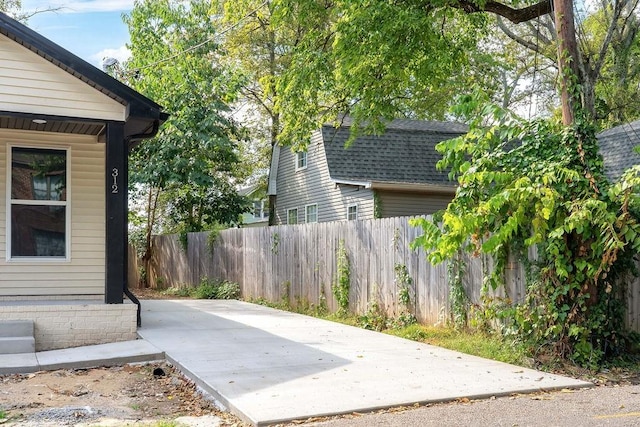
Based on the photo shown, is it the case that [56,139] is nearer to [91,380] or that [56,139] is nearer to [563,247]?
[91,380]

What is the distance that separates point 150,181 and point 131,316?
13234mm

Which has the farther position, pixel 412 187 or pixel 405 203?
pixel 405 203

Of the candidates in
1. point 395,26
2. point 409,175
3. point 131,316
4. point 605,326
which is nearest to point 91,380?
point 131,316

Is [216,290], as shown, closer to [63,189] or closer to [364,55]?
[364,55]

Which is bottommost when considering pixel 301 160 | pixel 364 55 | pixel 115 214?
pixel 115 214

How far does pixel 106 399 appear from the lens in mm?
6609

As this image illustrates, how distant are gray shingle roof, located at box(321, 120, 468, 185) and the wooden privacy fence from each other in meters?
4.78

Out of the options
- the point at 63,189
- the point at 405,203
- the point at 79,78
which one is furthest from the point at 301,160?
the point at 79,78

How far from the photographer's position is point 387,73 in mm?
13805

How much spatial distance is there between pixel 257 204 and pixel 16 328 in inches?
1079

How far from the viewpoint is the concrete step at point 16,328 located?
8812 millimetres

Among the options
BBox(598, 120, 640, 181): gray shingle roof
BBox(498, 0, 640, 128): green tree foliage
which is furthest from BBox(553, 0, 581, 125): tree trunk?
BBox(498, 0, 640, 128): green tree foliage

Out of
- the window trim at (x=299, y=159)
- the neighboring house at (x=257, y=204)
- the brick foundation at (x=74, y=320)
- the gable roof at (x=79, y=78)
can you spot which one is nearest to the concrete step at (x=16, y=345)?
the brick foundation at (x=74, y=320)

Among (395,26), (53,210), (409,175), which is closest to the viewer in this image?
(53,210)
